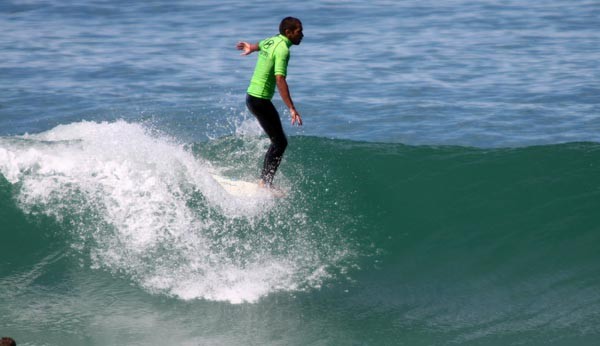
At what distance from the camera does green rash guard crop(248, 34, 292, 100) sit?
334 inches

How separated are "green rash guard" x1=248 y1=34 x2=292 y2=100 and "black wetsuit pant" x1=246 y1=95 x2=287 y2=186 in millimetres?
77

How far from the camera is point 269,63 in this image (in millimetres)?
8641

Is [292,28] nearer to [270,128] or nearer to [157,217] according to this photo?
[270,128]

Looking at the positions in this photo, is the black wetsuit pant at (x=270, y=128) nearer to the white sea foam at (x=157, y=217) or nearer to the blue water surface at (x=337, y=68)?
the white sea foam at (x=157, y=217)

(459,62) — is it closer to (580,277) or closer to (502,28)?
(502,28)

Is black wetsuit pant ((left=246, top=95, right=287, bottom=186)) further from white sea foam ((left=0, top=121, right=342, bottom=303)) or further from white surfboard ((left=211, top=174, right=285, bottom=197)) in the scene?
white sea foam ((left=0, top=121, right=342, bottom=303))

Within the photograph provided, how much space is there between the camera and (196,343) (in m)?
7.42

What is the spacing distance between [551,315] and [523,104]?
932cm

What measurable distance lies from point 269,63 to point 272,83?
270 mm

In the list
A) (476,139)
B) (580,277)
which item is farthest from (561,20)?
(580,277)

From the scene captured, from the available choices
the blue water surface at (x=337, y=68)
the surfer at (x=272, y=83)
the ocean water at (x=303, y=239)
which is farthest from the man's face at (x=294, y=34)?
the blue water surface at (x=337, y=68)

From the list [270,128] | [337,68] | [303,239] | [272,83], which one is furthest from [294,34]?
[337,68]

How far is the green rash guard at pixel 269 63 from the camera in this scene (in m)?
8.49

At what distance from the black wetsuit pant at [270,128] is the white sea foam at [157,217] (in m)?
0.30
